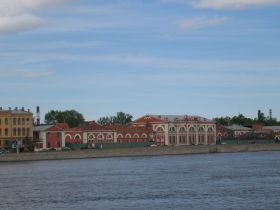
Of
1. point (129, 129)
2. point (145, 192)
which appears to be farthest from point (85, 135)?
point (145, 192)

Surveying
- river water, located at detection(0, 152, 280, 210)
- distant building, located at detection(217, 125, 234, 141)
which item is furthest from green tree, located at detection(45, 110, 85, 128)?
river water, located at detection(0, 152, 280, 210)

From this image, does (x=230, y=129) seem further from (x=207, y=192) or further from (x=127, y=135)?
(x=207, y=192)

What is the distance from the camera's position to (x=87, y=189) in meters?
47.1

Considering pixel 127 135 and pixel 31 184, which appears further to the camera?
pixel 127 135

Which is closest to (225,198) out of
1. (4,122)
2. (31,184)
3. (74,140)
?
(31,184)

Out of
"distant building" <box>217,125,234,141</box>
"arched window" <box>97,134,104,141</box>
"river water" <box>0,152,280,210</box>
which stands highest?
"distant building" <box>217,125,234,141</box>

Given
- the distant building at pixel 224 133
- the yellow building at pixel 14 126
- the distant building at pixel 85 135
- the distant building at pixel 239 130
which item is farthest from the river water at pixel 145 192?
the distant building at pixel 239 130

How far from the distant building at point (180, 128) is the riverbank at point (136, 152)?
21.2 metres

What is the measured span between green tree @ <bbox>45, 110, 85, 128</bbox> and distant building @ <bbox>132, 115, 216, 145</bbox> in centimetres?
2082

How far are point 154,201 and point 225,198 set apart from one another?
3918 millimetres

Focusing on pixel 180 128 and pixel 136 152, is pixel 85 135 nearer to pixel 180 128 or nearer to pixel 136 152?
pixel 136 152

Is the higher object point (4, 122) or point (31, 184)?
point (4, 122)

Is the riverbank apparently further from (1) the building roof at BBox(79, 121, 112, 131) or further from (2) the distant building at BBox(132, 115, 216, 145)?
(2) the distant building at BBox(132, 115, 216, 145)

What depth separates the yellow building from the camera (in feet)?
412
